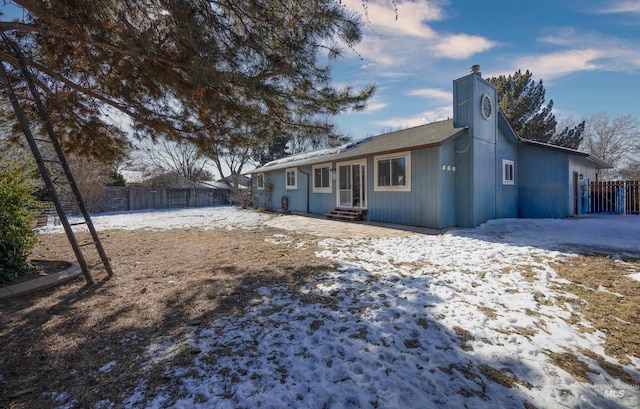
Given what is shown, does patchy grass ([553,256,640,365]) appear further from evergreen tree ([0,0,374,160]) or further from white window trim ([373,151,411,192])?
white window trim ([373,151,411,192])

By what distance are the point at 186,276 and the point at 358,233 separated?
491 centimetres

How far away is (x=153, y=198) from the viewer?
2045 centimetres

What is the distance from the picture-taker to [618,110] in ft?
79.6

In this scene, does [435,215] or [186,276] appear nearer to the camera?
[186,276]

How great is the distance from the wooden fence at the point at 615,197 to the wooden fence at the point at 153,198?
24403mm

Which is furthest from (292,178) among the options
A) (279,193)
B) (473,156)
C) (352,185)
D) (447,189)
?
(473,156)

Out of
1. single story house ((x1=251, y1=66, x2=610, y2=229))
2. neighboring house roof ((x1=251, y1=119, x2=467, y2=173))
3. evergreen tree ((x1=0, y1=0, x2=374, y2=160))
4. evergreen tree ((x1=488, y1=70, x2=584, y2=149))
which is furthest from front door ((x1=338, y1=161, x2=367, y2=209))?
evergreen tree ((x1=488, y1=70, x2=584, y2=149))

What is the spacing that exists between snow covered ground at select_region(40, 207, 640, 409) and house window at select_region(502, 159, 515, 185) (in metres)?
6.79

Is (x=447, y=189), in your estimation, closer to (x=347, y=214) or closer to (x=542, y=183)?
(x=347, y=214)

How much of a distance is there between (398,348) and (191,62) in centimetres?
357

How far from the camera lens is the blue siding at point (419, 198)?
28.1 ft

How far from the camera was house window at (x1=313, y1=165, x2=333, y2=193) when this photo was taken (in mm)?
12750

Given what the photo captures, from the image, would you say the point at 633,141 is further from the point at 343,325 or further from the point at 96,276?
the point at 96,276

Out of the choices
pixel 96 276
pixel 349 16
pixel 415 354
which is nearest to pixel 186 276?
pixel 96 276
